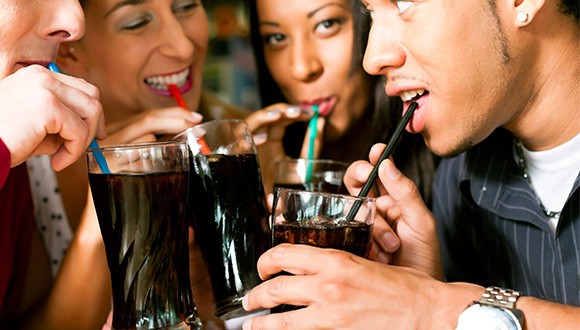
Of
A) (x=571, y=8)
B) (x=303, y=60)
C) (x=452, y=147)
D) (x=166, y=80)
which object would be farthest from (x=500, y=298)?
(x=166, y=80)

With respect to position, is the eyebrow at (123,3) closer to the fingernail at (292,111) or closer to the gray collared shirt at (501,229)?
the fingernail at (292,111)

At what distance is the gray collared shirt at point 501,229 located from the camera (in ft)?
5.35

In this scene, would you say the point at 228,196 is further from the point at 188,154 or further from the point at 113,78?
the point at 113,78

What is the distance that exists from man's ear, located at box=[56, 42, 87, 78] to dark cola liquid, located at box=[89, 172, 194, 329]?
87cm

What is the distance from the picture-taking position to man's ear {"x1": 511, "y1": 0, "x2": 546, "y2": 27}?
4.99 ft

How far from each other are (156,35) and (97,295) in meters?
0.75

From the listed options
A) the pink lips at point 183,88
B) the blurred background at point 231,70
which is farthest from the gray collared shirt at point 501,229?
the blurred background at point 231,70

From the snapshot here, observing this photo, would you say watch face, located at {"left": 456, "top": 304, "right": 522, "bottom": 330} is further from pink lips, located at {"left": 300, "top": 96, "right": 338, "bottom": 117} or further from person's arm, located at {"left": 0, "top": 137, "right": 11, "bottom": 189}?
pink lips, located at {"left": 300, "top": 96, "right": 338, "bottom": 117}

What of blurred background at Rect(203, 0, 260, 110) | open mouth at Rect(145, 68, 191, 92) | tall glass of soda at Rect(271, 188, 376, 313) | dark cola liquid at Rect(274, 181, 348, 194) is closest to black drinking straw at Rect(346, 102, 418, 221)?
tall glass of soda at Rect(271, 188, 376, 313)

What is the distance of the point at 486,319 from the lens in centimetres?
121

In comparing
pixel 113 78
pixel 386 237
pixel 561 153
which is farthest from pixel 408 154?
pixel 113 78

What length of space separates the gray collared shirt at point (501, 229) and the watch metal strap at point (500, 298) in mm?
394

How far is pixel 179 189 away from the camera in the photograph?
1.31m

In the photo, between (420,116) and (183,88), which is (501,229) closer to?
(420,116)
